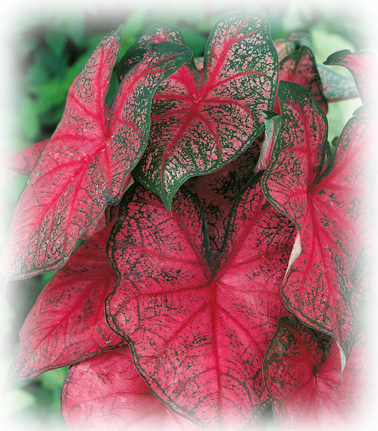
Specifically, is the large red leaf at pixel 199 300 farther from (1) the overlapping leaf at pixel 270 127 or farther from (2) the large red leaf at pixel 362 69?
(2) the large red leaf at pixel 362 69

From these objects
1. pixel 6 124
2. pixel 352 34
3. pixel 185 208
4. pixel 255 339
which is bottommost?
pixel 6 124

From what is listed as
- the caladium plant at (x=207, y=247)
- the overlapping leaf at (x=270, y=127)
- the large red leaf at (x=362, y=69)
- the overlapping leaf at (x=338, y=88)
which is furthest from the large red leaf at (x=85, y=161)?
the overlapping leaf at (x=338, y=88)

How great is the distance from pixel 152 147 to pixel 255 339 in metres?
0.25

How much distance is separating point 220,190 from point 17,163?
319mm

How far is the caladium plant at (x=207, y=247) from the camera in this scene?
16.2 inches

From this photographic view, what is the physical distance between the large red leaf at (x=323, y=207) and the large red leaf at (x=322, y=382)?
7cm

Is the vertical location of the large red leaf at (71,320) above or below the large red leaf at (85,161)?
below

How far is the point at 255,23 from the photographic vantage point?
18.1 inches

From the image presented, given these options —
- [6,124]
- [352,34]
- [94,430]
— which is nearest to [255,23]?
[94,430]

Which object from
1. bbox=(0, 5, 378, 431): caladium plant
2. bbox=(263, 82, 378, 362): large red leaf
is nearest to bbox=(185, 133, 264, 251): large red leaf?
bbox=(0, 5, 378, 431): caladium plant

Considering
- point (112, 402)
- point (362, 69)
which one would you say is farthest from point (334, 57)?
point (112, 402)

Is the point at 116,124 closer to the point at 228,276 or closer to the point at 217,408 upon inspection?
the point at 228,276

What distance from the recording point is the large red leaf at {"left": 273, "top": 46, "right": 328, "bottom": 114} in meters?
0.61

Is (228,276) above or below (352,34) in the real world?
below
